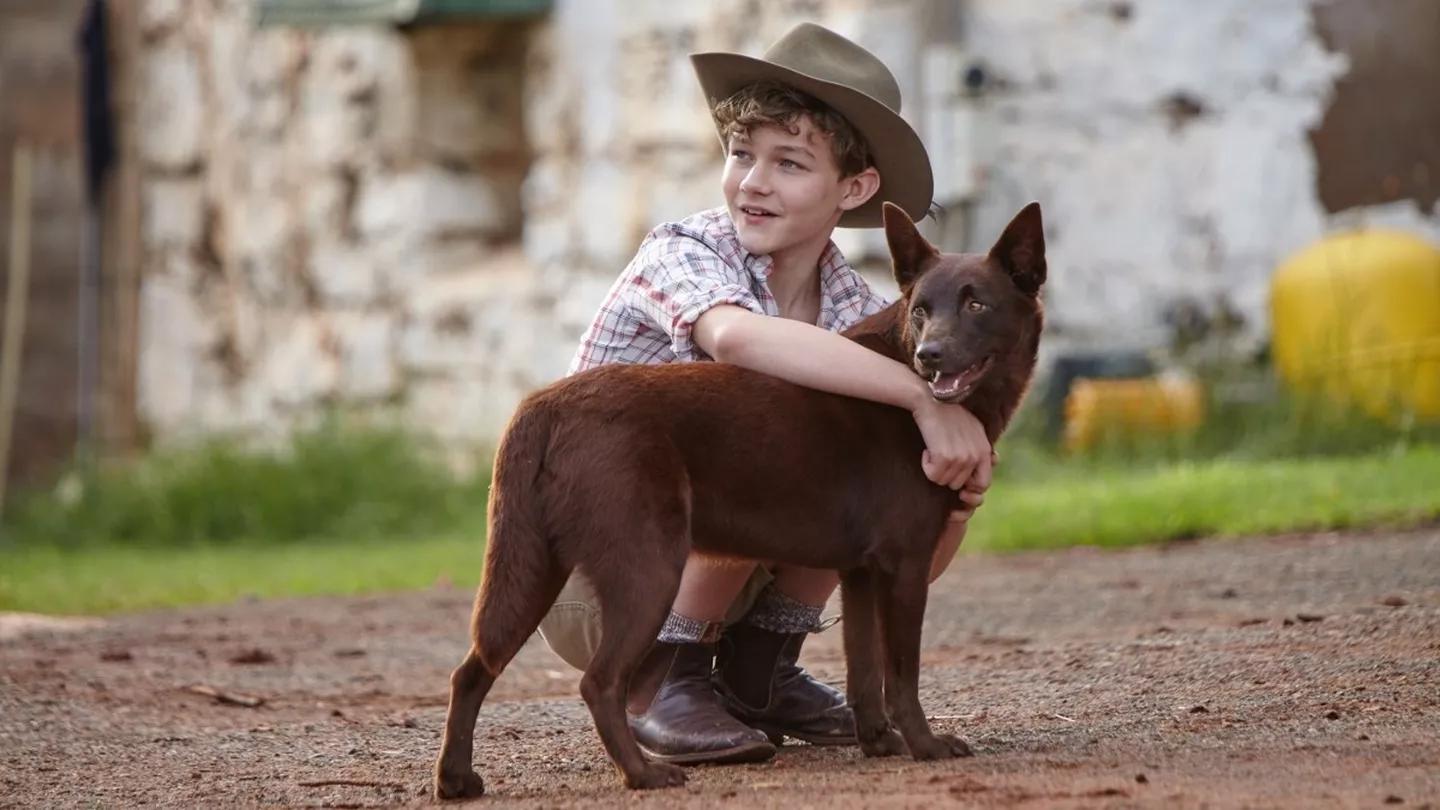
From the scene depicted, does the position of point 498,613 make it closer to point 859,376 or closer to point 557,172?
point 859,376

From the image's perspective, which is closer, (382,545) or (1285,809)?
(1285,809)

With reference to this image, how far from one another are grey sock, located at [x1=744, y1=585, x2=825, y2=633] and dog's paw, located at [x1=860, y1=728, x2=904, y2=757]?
37 centimetres

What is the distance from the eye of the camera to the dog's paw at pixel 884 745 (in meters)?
4.08

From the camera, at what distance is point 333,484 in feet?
36.4

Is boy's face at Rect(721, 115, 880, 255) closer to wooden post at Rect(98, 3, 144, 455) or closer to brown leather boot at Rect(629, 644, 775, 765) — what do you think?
brown leather boot at Rect(629, 644, 775, 765)

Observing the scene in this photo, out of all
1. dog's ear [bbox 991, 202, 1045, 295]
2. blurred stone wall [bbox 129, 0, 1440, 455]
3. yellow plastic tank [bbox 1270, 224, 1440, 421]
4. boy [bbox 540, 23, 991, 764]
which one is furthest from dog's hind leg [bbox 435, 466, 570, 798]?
yellow plastic tank [bbox 1270, 224, 1440, 421]

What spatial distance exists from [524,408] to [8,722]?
74.5 inches

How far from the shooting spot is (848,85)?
4.34 metres

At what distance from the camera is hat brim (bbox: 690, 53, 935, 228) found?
170 inches

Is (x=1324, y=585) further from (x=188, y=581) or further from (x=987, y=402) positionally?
(x=188, y=581)

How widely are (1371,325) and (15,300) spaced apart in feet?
28.4

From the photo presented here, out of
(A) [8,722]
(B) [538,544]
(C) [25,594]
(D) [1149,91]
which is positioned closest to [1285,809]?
(B) [538,544]

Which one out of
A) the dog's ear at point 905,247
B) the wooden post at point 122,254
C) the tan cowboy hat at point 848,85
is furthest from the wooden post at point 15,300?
the dog's ear at point 905,247

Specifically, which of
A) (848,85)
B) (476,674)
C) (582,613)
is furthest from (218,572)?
(476,674)
